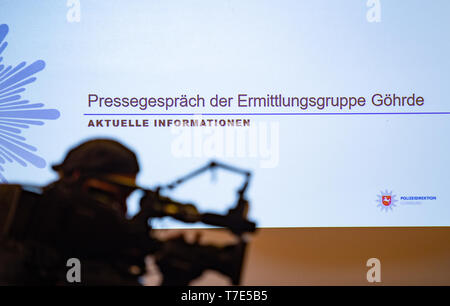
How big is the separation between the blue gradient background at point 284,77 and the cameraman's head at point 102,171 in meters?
0.05

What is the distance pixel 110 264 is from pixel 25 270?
399mm

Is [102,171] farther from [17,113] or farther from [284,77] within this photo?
[284,77]

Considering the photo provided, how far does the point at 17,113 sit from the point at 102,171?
1.72ft

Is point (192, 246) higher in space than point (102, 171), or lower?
lower

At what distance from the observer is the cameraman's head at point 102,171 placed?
2.42 metres

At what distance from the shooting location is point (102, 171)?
2420 mm

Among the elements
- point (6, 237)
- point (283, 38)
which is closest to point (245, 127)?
point (283, 38)

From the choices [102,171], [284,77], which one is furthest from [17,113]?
[284,77]

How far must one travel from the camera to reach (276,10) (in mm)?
2566

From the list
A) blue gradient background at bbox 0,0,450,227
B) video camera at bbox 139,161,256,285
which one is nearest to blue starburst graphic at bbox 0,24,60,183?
blue gradient background at bbox 0,0,450,227

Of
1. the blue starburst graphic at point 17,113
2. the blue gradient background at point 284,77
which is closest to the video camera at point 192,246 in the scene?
the blue gradient background at point 284,77

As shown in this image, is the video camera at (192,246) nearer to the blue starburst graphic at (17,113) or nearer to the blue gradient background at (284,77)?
the blue gradient background at (284,77)

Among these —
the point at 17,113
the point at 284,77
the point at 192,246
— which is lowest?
the point at 192,246
